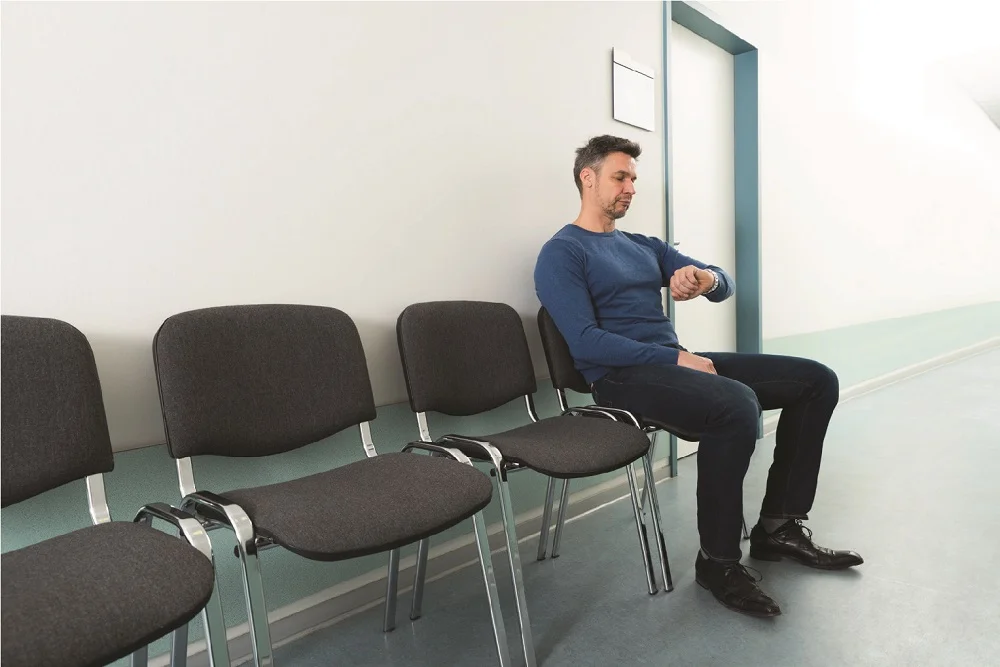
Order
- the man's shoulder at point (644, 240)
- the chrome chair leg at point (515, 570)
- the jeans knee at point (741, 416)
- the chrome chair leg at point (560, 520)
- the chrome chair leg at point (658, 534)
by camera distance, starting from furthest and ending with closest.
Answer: the man's shoulder at point (644, 240)
the chrome chair leg at point (560, 520)
the chrome chair leg at point (658, 534)
the jeans knee at point (741, 416)
the chrome chair leg at point (515, 570)

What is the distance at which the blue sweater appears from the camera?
217 centimetres

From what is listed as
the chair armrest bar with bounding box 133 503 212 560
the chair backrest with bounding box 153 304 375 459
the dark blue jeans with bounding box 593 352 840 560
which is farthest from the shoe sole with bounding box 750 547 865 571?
the chair armrest bar with bounding box 133 503 212 560

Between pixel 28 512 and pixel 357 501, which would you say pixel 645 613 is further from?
pixel 28 512

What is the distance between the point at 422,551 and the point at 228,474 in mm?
530

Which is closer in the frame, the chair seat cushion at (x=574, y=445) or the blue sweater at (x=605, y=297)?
the chair seat cushion at (x=574, y=445)

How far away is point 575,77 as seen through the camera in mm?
2662

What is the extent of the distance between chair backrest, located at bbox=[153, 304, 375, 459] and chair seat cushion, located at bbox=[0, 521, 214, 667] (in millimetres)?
383

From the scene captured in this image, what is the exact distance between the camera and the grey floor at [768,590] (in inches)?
66.3

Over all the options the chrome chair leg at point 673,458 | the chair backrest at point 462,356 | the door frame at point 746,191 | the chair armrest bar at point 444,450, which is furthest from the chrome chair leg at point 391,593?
the door frame at point 746,191

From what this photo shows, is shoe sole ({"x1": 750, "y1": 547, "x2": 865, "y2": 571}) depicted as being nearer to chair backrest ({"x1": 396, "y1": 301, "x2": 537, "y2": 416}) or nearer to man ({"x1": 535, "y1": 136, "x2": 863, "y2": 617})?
man ({"x1": 535, "y1": 136, "x2": 863, "y2": 617})

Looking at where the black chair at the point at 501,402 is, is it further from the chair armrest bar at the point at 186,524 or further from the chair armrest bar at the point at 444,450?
the chair armrest bar at the point at 186,524

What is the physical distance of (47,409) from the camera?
1290mm

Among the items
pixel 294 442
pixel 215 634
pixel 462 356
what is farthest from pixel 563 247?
pixel 215 634

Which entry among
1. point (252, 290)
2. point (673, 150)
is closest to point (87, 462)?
point (252, 290)
